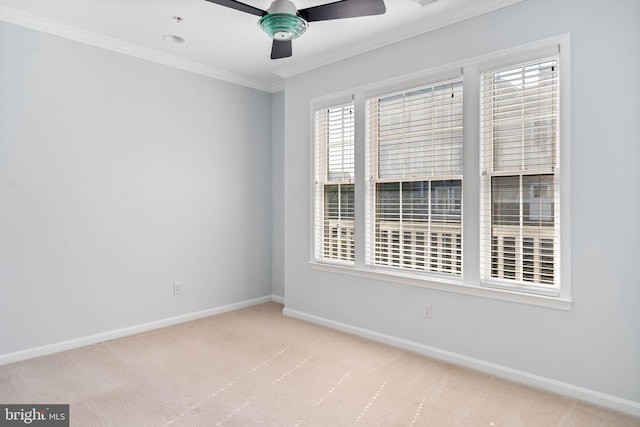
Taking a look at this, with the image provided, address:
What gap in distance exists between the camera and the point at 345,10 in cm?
247

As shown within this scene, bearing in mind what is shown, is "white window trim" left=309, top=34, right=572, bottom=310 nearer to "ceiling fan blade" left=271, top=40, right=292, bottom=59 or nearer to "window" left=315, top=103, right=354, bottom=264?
"window" left=315, top=103, right=354, bottom=264

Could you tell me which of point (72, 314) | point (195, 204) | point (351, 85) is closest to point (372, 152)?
point (351, 85)

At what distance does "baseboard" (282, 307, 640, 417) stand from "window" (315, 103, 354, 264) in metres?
0.79

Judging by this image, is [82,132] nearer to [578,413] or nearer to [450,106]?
[450,106]

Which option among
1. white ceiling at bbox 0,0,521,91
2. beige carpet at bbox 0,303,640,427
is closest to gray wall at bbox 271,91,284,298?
white ceiling at bbox 0,0,521,91

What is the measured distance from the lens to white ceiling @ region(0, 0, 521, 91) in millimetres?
2961

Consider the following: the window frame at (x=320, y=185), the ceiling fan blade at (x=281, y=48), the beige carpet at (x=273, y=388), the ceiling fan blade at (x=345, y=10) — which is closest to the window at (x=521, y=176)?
the beige carpet at (x=273, y=388)

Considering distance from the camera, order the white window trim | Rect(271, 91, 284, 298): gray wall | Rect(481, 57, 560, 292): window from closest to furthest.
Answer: the white window trim → Rect(481, 57, 560, 292): window → Rect(271, 91, 284, 298): gray wall

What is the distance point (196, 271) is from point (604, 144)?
383cm

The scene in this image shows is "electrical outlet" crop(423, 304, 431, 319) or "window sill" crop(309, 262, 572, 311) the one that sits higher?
"window sill" crop(309, 262, 572, 311)

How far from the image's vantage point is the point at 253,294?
4.93 m

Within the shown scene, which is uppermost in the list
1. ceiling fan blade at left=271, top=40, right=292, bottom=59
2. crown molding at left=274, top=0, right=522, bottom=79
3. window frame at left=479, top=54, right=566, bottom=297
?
crown molding at left=274, top=0, right=522, bottom=79

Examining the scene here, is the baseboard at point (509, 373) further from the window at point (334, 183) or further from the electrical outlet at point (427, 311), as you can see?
the window at point (334, 183)

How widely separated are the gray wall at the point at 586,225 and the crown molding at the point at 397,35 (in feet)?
0.20
